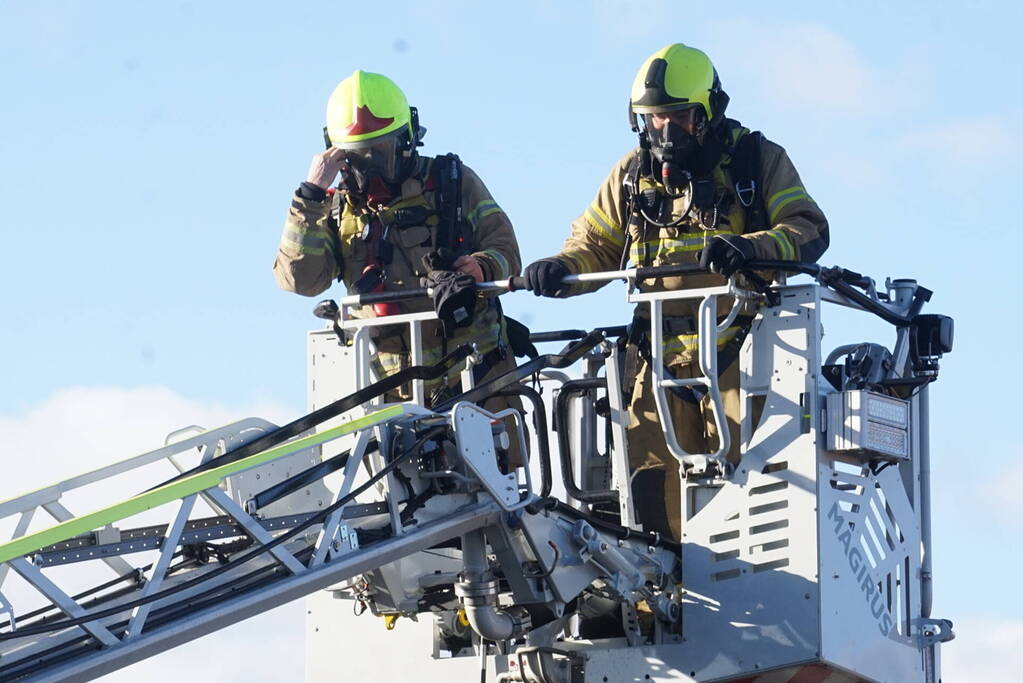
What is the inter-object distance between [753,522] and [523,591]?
1190 millimetres

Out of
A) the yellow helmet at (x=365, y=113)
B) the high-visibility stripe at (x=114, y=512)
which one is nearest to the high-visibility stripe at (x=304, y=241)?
the yellow helmet at (x=365, y=113)

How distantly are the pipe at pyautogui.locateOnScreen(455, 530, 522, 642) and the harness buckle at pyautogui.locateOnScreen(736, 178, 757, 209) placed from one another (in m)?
2.25

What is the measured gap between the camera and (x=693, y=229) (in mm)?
9312

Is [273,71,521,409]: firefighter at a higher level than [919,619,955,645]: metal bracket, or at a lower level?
higher

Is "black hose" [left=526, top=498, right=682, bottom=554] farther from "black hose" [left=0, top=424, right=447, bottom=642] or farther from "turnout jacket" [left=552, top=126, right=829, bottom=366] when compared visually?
"turnout jacket" [left=552, top=126, right=829, bottom=366]

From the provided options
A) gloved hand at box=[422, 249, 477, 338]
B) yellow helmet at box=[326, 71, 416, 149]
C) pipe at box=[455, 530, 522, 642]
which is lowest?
pipe at box=[455, 530, 522, 642]

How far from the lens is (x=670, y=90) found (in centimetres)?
931

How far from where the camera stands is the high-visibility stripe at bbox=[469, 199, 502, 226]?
9.92 m

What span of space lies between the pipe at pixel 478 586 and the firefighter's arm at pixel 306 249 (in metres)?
2.30

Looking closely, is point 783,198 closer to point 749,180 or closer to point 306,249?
point 749,180

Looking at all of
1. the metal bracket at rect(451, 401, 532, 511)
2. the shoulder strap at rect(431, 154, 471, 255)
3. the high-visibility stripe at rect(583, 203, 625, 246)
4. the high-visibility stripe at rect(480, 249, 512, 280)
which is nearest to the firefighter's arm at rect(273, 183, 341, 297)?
the shoulder strap at rect(431, 154, 471, 255)

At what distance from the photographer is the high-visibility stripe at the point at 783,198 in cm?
913

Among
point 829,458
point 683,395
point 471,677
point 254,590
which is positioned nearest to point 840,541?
point 829,458

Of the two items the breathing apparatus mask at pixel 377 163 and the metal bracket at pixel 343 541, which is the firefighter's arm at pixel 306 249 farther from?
the metal bracket at pixel 343 541
